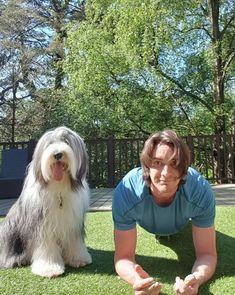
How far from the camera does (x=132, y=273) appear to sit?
2250 millimetres

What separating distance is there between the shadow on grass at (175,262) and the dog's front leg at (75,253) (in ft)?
0.17

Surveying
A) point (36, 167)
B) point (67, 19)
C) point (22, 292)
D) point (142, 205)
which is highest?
point (67, 19)

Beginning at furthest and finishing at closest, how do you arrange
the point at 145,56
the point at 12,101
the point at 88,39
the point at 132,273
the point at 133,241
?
the point at 12,101, the point at 88,39, the point at 145,56, the point at 133,241, the point at 132,273

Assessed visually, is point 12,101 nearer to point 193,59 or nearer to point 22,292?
point 193,59

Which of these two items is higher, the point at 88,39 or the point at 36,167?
the point at 88,39

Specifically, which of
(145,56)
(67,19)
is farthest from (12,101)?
(145,56)

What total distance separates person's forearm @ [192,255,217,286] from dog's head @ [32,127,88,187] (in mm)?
980

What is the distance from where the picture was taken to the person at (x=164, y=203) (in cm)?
226

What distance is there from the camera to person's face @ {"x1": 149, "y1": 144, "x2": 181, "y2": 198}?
2238mm

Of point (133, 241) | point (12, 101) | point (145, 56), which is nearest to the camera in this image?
point (133, 241)

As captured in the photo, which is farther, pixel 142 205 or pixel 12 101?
pixel 12 101

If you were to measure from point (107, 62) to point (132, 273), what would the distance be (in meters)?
9.97

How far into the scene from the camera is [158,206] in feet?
8.29

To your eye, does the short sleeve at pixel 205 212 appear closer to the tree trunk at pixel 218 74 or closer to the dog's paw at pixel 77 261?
the dog's paw at pixel 77 261
